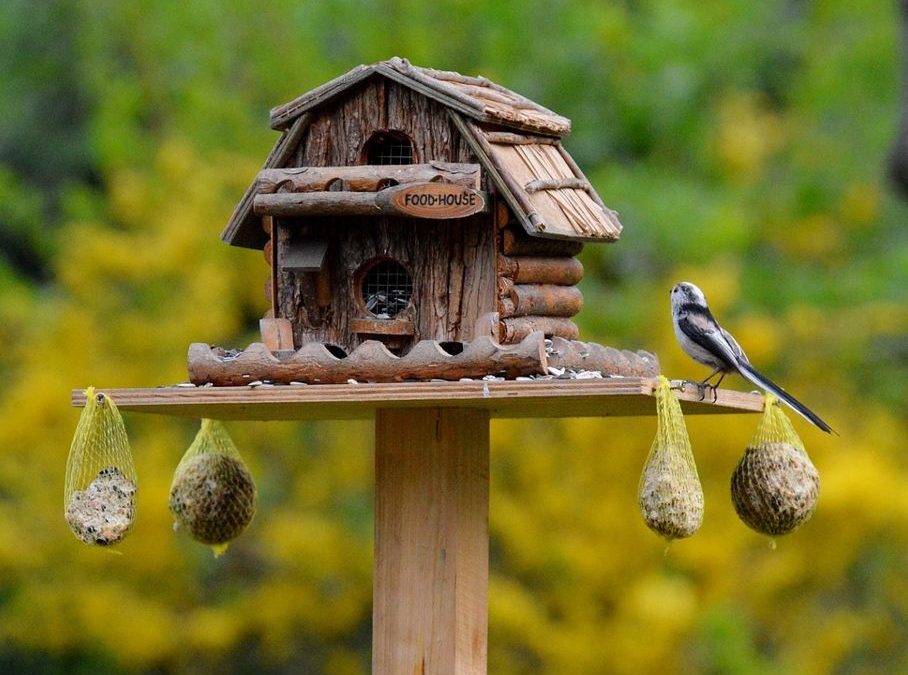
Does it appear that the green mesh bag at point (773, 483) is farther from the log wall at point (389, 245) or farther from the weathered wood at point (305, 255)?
the weathered wood at point (305, 255)

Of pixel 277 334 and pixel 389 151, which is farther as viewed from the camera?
pixel 389 151

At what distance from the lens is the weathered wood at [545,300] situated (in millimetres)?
4215

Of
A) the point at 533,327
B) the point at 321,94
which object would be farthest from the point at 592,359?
the point at 321,94

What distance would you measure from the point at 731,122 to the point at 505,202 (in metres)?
7.63

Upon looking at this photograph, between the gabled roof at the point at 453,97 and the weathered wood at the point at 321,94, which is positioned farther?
the weathered wood at the point at 321,94

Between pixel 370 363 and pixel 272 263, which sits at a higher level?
pixel 272 263

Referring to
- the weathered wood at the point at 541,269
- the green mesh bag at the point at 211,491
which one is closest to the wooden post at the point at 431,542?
the weathered wood at the point at 541,269

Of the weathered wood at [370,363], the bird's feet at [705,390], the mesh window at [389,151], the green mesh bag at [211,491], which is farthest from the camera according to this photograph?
the green mesh bag at [211,491]

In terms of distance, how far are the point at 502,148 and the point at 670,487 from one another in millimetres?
1040

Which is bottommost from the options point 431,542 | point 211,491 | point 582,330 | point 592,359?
point 431,542

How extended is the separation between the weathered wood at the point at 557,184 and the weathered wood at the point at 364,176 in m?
0.16

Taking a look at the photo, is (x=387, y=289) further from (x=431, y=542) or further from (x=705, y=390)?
(x=705, y=390)

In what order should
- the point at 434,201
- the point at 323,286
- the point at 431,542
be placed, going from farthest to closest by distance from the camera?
the point at 323,286, the point at 431,542, the point at 434,201

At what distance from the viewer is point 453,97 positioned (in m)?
4.19
